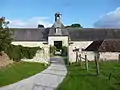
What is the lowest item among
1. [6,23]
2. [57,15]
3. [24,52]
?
[24,52]

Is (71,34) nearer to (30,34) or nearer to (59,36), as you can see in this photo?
(59,36)

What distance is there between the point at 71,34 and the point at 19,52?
29.7 metres

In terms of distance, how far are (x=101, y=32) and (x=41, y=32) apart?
15823 millimetres

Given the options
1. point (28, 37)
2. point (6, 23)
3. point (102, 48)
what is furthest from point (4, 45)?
point (28, 37)

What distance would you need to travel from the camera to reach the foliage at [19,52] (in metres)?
37.8

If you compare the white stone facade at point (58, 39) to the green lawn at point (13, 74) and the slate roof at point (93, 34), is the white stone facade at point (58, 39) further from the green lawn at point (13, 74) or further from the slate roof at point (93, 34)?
the green lawn at point (13, 74)

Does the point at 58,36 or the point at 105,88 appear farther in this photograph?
the point at 58,36

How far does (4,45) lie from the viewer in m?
32.4

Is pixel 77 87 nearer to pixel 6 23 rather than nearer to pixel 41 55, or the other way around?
pixel 6 23

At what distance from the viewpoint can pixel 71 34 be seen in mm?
70562

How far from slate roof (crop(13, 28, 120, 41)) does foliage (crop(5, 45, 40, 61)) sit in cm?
2277

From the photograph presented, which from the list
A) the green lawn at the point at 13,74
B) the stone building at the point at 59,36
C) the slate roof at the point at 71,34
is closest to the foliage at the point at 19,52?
the green lawn at the point at 13,74

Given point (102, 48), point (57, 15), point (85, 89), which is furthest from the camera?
point (57, 15)

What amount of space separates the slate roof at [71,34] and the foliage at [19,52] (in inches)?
897
